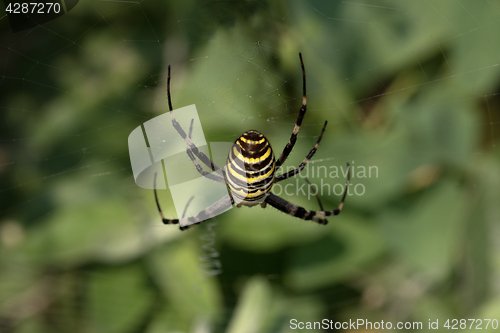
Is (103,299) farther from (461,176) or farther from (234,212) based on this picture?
(461,176)

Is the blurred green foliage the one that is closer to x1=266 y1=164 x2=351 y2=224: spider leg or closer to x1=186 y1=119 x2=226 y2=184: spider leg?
x1=266 y1=164 x2=351 y2=224: spider leg

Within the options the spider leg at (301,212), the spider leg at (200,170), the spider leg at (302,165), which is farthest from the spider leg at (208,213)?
the spider leg at (302,165)

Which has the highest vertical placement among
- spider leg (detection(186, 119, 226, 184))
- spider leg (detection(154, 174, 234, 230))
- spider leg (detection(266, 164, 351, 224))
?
spider leg (detection(186, 119, 226, 184))

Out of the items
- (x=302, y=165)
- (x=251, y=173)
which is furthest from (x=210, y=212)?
(x=302, y=165)

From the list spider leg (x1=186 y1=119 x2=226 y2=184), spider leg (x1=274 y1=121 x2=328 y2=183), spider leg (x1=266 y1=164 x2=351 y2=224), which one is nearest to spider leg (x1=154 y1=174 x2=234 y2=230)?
spider leg (x1=186 y1=119 x2=226 y2=184)

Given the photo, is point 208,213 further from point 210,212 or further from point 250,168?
point 250,168

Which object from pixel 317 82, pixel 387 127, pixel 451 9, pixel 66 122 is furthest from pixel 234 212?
pixel 451 9
